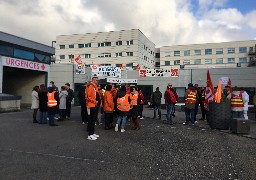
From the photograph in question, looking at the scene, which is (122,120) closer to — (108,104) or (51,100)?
(108,104)

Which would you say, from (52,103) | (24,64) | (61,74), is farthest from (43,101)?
(61,74)

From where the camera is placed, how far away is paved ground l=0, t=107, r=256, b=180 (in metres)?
5.16

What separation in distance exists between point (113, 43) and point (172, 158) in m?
66.5

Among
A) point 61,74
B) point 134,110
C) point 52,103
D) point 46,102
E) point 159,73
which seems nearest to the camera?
point 134,110

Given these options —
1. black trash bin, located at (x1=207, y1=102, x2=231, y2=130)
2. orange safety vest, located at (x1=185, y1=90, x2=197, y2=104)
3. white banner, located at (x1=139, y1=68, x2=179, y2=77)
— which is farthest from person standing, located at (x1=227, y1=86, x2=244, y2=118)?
white banner, located at (x1=139, y1=68, x2=179, y2=77)

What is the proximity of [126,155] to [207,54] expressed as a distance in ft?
259

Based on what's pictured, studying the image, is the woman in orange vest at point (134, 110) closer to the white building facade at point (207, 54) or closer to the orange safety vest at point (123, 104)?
the orange safety vest at point (123, 104)

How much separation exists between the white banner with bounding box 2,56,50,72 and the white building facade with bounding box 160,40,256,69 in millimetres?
58762

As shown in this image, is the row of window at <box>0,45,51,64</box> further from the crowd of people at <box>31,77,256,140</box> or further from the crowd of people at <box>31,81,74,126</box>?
the crowd of people at <box>31,81,74,126</box>

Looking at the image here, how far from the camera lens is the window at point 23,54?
22.1m

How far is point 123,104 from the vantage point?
32.7 feet

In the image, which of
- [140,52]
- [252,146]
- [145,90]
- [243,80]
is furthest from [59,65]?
[140,52]

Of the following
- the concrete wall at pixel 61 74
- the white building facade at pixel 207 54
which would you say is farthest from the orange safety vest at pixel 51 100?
the white building facade at pixel 207 54

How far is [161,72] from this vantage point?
32.9 meters
